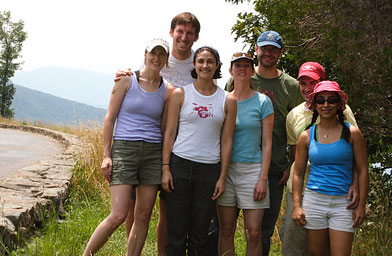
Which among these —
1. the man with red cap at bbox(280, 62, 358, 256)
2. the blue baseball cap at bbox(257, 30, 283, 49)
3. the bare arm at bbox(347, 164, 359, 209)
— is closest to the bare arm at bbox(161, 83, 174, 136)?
the blue baseball cap at bbox(257, 30, 283, 49)

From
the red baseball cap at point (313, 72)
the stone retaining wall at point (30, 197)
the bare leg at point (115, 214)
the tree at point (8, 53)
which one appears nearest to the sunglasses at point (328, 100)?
the red baseball cap at point (313, 72)

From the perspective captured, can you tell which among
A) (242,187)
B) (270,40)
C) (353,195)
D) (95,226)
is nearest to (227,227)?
(242,187)

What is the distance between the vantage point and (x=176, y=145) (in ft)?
12.0

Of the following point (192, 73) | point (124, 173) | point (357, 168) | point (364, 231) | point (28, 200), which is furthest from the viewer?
point (364, 231)

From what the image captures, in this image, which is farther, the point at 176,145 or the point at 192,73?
the point at 192,73

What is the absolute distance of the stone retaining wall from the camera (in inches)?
163

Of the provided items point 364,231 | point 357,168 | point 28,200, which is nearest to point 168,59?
point 357,168

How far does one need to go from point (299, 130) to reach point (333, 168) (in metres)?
0.53

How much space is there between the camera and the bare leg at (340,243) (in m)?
3.22

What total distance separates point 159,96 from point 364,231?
10.6 ft

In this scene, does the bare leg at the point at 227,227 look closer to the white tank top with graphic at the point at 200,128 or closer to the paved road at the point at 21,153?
the white tank top with graphic at the point at 200,128

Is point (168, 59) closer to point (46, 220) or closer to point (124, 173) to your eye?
point (124, 173)

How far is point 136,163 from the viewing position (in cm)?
364

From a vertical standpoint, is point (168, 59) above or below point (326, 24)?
below
